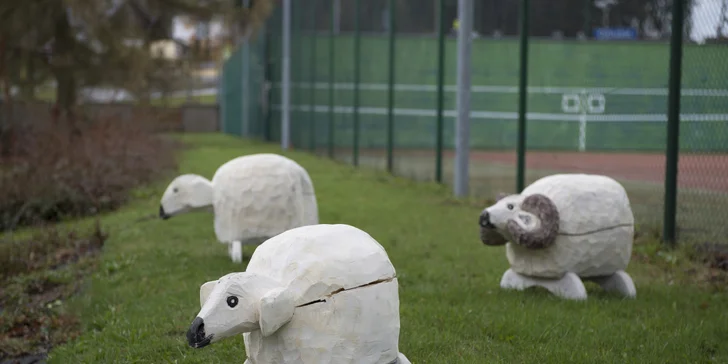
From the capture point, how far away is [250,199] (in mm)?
7340

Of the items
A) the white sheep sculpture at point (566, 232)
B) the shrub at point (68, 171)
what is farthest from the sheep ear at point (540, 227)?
the shrub at point (68, 171)

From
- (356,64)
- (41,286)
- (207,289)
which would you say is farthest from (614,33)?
(207,289)

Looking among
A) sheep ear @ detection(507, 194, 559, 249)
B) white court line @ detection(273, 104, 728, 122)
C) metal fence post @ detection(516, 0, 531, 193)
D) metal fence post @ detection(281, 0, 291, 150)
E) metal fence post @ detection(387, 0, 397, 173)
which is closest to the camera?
sheep ear @ detection(507, 194, 559, 249)

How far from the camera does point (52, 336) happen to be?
598 cm

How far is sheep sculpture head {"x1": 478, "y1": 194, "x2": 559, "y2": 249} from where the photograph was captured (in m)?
6.10

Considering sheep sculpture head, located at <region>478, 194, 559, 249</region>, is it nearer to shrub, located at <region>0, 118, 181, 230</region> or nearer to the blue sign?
shrub, located at <region>0, 118, 181, 230</region>

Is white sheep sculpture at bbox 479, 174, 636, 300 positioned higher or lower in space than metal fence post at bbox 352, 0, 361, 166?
lower

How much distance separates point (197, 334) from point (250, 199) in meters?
3.80

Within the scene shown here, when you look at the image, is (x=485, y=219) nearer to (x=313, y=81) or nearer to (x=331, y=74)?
(x=331, y=74)

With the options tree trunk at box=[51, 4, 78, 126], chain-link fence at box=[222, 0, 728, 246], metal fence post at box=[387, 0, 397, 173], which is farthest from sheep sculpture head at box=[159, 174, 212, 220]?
tree trunk at box=[51, 4, 78, 126]

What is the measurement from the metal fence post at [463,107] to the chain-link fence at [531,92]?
44cm

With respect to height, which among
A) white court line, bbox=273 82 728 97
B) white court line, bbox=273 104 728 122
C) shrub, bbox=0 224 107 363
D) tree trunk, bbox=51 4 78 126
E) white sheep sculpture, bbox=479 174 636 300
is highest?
tree trunk, bbox=51 4 78 126

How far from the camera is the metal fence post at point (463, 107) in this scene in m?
13.3

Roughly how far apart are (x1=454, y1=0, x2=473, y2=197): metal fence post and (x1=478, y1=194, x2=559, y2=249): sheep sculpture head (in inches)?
276
